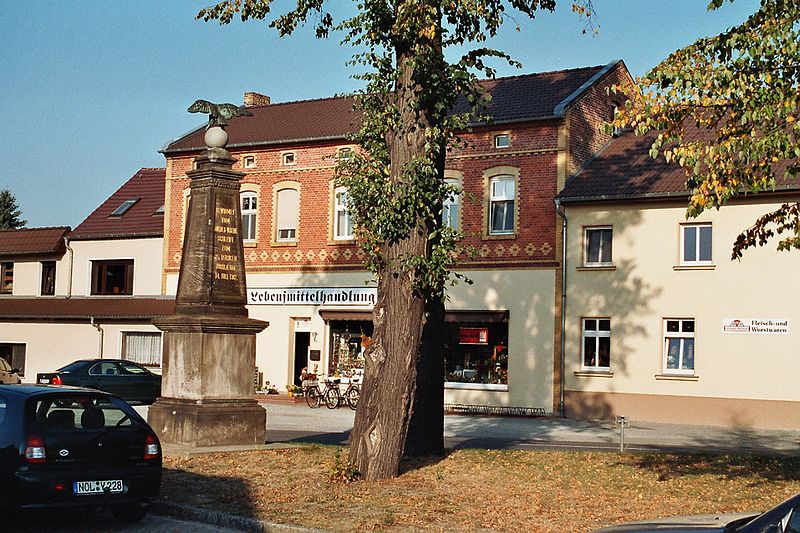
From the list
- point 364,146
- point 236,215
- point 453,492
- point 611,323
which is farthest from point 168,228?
point 453,492

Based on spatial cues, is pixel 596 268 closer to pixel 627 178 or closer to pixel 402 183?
pixel 627 178

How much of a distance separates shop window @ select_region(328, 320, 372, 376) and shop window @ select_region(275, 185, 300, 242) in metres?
3.56

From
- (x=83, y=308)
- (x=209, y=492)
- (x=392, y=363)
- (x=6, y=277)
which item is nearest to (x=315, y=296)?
(x=83, y=308)

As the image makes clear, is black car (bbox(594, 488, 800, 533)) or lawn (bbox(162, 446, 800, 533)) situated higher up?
black car (bbox(594, 488, 800, 533))

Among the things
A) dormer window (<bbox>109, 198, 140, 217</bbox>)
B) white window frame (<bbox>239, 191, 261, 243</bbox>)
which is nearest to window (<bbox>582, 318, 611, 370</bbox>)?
white window frame (<bbox>239, 191, 261, 243</bbox>)

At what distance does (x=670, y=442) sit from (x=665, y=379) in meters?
5.50

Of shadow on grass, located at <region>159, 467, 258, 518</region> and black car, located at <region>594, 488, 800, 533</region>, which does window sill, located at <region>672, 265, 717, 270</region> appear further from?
black car, located at <region>594, 488, 800, 533</region>

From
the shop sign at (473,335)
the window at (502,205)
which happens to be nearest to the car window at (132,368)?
the shop sign at (473,335)

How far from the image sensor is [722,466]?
1528cm

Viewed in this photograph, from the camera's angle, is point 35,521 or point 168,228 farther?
point 168,228

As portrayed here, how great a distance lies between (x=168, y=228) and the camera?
38156mm

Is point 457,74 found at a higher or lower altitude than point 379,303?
higher

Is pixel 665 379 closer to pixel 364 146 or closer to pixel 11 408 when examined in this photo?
pixel 364 146

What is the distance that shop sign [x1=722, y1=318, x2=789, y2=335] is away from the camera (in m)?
26.8
